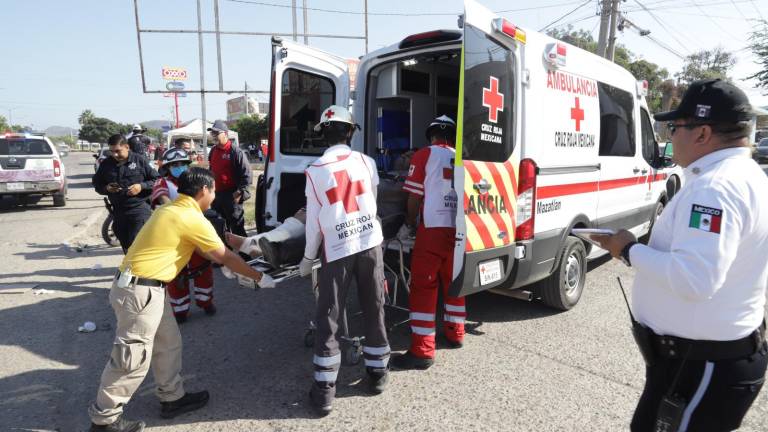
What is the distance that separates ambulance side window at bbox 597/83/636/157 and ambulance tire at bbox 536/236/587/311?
98 cm

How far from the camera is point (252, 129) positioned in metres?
36.7

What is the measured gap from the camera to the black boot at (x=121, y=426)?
8.39ft

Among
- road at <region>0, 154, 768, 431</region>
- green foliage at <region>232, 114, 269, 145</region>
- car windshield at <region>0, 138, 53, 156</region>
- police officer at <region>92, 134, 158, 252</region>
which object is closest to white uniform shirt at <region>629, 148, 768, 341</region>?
road at <region>0, 154, 768, 431</region>

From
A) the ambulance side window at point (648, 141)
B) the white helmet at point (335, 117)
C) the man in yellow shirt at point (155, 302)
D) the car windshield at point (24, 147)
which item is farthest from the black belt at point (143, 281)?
the car windshield at point (24, 147)

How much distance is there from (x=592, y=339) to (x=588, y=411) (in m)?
1.11

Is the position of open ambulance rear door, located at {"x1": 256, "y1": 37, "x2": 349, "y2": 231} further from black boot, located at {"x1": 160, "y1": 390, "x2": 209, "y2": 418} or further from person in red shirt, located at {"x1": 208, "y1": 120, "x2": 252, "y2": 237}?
black boot, located at {"x1": 160, "y1": 390, "x2": 209, "y2": 418}

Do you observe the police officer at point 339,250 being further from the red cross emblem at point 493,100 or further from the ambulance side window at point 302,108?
the ambulance side window at point 302,108

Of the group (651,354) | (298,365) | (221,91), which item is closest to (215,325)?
(298,365)

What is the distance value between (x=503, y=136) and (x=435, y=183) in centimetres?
57

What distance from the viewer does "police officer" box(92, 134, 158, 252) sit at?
493 cm

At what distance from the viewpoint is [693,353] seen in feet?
5.09

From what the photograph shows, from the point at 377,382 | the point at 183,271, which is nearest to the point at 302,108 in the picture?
the point at 183,271

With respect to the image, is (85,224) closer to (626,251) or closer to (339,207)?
(339,207)

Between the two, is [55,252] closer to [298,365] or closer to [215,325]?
[215,325]
